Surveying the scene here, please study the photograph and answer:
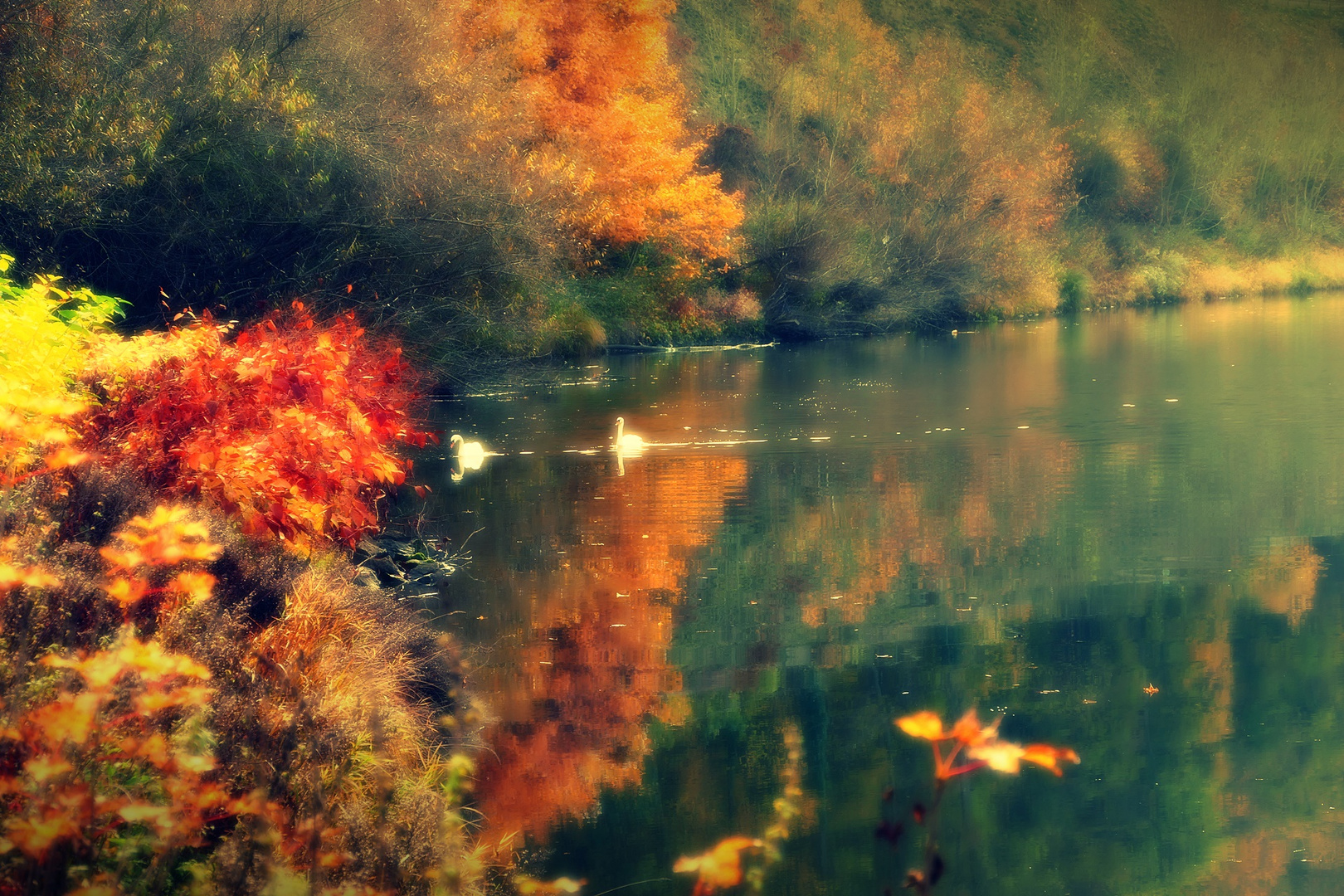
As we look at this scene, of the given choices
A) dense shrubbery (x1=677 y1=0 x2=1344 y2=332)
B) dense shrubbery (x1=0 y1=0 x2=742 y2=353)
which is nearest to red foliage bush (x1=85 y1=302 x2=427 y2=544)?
dense shrubbery (x1=0 y1=0 x2=742 y2=353)

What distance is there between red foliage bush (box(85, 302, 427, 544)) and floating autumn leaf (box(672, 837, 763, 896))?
422 centimetres

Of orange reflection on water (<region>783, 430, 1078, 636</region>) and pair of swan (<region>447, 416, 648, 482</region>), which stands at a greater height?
orange reflection on water (<region>783, 430, 1078, 636</region>)

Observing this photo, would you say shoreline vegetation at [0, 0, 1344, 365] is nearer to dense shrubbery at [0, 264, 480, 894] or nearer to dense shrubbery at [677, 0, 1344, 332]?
dense shrubbery at [677, 0, 1344, 332]

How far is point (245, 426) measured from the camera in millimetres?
10914

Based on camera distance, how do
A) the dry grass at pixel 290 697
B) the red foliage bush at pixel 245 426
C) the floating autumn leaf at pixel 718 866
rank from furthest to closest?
1. the red foliage bush at pixel 245 426
2. the dry grass at pixel 290 697
3. the floating autumn leaf at pixel 718 866

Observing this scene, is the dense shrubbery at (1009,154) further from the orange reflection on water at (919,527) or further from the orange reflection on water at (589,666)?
the orange reflection on water at (589,666)

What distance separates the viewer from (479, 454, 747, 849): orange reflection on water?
8.41 meters

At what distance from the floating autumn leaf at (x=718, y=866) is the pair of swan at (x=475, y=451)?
12.5 m

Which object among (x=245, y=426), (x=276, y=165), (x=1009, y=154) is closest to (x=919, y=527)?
(x=245, y=426)

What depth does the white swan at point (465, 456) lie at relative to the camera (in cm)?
2016

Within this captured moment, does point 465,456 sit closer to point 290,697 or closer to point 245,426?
point 245,426

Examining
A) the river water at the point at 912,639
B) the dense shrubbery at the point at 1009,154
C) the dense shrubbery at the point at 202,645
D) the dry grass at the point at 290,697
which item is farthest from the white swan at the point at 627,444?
the dense shrubbery at the point at 1009,154

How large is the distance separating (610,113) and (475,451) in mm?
19953

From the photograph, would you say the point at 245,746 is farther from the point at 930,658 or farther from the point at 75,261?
the point at 75,261
